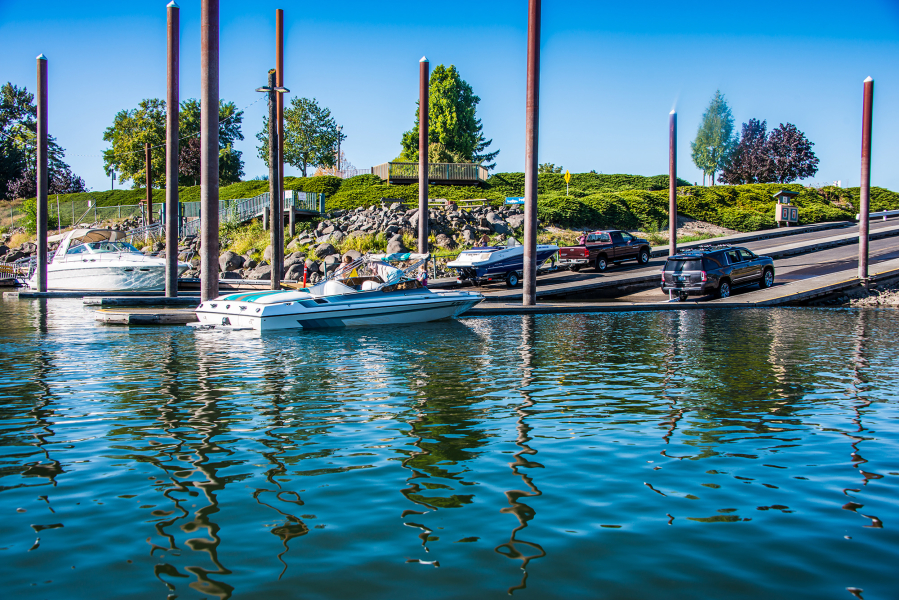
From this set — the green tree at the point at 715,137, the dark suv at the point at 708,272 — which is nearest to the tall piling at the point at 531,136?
the dark suv at the point at 708,272

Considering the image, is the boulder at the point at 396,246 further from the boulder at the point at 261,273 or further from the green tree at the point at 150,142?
the green tree at the point at 150,142

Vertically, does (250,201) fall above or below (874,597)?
above

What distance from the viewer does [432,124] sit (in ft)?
234

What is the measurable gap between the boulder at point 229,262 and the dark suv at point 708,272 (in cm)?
2316

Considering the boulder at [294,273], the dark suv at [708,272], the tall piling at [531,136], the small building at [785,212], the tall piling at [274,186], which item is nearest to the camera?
the tall piling at [274,186]

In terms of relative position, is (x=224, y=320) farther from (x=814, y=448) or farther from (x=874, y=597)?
(x=874, y=597)

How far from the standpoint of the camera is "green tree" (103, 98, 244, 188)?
243 feet

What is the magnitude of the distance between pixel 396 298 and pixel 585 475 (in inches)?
558

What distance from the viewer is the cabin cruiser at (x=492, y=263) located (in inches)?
1182

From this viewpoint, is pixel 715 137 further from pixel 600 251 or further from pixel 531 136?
pixel 531 136

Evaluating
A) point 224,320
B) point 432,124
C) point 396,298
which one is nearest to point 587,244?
point 396,298

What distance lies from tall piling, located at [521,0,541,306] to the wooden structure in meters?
30.3

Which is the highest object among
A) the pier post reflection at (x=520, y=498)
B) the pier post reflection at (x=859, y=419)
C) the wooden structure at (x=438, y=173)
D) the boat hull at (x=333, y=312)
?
the wooden structure at (x=438, y=173)

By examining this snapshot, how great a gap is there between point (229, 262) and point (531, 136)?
21.3m
